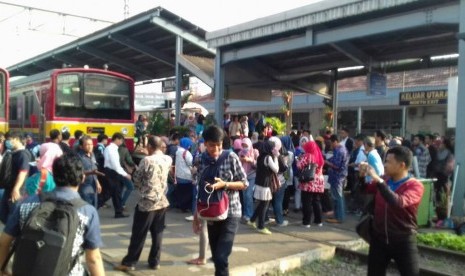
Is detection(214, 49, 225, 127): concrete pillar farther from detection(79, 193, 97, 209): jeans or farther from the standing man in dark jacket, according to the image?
the standing man in dark jacket

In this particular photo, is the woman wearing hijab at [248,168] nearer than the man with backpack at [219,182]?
No

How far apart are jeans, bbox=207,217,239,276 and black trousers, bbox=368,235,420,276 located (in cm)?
134

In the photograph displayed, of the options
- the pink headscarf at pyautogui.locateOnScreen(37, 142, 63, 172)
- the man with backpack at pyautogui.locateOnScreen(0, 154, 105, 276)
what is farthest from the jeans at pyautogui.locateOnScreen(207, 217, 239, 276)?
the pink headscarf at pyautogui.locateOnScreen(37, 142, 63, 172)

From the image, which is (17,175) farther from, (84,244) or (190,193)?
(190,193)

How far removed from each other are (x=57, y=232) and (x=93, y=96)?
12.0 metres

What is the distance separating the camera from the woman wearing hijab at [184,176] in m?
9.85

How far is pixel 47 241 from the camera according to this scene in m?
2.68

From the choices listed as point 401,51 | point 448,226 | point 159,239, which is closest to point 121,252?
point 159,239

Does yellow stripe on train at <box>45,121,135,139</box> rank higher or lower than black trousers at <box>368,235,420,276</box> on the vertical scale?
higher

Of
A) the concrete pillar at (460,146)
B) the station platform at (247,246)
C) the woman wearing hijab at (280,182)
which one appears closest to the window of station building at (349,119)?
the concrete pillar at (460,146)

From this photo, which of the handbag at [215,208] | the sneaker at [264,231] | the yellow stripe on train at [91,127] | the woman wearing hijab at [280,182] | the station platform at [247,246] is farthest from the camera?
the yellow stripe on train at [91,127]

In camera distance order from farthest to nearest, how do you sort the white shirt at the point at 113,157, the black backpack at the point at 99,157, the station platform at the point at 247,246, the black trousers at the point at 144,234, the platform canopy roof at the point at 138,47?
the platform canopy roof at the point at 138,47, the black backpack at the point at 99,157, the white shirt at the point at 113,157, the station platform at the point at 247,246, the black trousers at the point at 144,234

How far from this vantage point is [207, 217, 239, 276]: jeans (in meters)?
4.64

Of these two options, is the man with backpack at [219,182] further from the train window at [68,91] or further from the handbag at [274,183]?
the train window at [68,91]
